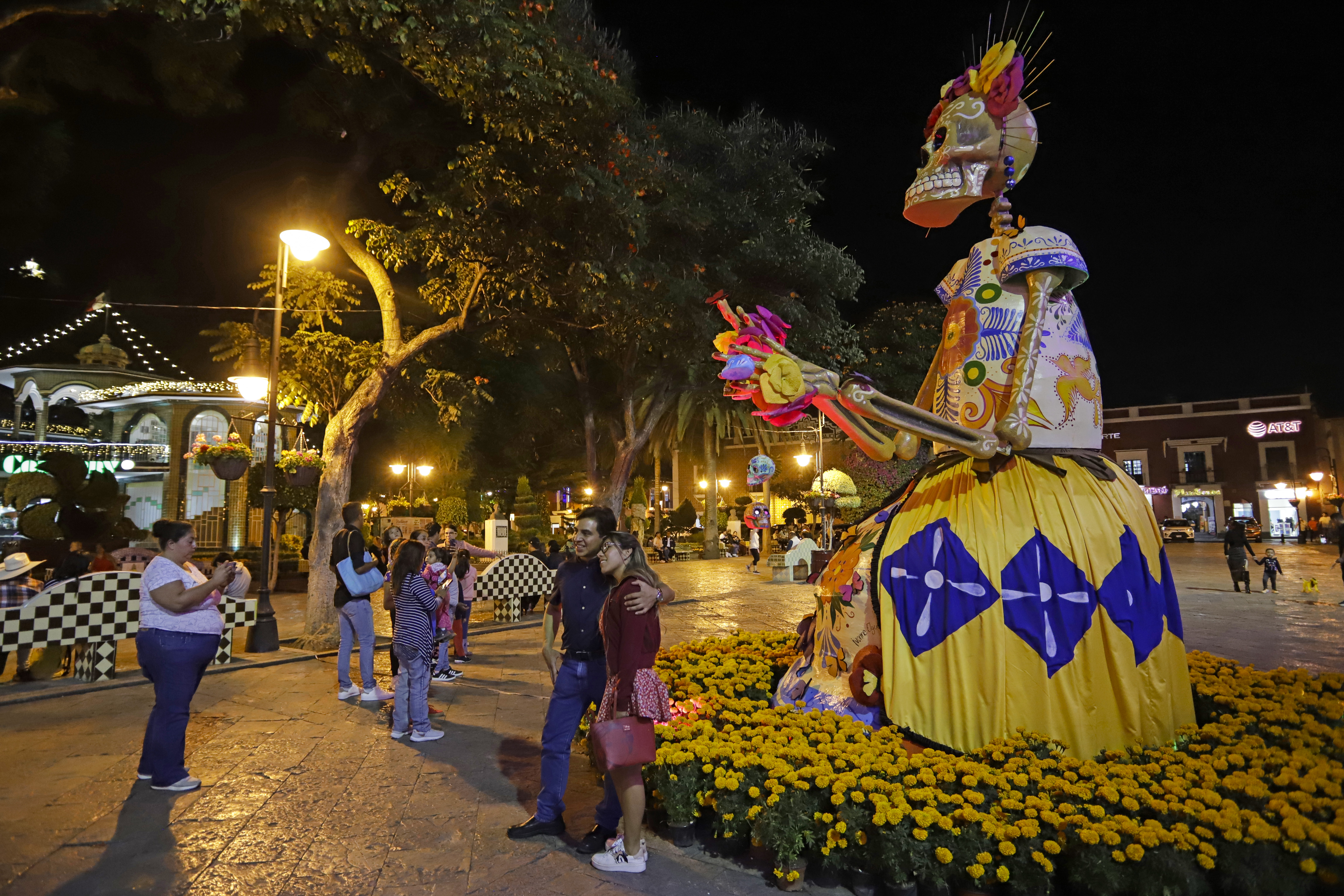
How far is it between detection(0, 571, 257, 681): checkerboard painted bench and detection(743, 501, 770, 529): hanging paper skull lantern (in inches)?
788

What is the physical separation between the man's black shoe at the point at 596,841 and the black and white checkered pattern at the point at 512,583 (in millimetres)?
8447

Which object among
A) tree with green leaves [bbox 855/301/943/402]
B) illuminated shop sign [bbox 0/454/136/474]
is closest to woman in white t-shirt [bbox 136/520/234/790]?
illuminated shop sign [bbox 0/454/136/474]

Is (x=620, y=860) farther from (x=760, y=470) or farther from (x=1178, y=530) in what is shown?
(x=1178, y=530)

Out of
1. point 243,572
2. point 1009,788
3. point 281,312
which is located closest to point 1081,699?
point 1009,788

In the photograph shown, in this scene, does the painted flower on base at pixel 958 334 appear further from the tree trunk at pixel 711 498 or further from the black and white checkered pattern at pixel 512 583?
the tree trunk at pixel 711 498

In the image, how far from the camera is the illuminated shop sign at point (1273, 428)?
39.3 m

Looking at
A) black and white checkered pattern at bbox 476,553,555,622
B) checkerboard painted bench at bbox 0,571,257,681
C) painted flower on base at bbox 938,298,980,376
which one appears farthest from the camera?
black and white checkered pattern at bbox 476,553,555,622

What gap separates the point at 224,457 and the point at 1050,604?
34.4 feet

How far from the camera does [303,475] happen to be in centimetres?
1023

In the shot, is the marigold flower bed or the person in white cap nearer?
the marigold flower bed

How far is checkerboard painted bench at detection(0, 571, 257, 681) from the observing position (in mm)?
7035

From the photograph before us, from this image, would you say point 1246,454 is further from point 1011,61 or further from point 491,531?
point 1011,61

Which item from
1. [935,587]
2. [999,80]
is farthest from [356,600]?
[999,80]

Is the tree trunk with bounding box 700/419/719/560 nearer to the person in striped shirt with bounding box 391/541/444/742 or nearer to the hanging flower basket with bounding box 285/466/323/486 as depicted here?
the hanging flower basket with bounding box 285/466/323/486
